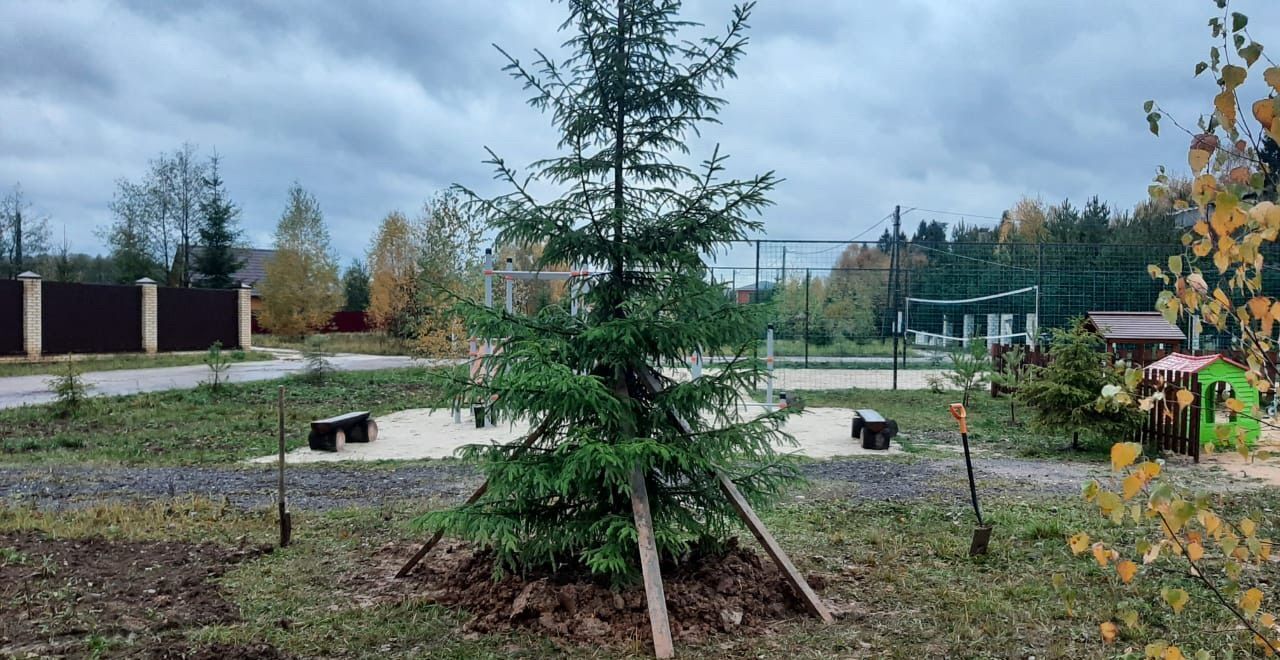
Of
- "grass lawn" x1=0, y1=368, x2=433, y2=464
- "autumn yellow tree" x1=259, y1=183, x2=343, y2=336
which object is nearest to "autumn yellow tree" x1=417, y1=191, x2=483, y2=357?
"grass lawn" x1=0, y1=368, x2=433, y2=464

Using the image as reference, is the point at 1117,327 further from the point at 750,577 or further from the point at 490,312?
the point at 490,312

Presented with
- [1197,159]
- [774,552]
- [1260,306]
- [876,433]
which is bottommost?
[876,433]

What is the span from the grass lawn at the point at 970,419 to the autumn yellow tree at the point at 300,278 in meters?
23.6

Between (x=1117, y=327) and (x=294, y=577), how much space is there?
1297cm

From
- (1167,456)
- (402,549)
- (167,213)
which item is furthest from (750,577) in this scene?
(167,213)

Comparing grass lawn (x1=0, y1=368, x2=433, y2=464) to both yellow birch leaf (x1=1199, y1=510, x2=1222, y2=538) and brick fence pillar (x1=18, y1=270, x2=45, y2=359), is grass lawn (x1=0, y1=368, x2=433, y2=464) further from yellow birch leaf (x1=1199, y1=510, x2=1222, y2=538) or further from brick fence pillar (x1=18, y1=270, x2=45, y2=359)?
brick fence pillar (x1=18, y1=270, x2=45, y2=359)

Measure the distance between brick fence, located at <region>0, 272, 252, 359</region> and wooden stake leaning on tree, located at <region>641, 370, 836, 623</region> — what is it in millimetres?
24175

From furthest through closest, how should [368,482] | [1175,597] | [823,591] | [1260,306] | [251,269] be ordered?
[251,269] < [368,482] < [823,591] < [1175,597] < [1260,306]

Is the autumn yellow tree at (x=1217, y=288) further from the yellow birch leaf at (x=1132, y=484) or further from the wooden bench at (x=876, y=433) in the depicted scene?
the wooden bench at (x=876, y=433)

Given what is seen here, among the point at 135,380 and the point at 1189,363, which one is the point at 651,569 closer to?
the point at 1189,363

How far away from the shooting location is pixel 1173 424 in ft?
27.2

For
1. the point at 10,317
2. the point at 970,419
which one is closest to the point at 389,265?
the point at 10,317

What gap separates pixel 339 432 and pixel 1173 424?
8.56m

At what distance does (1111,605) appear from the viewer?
3.65 meters
